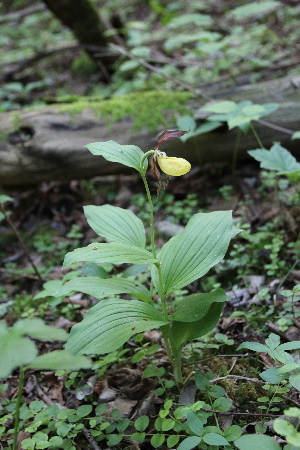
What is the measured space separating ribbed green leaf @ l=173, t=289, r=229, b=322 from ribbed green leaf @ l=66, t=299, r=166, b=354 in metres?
0.08

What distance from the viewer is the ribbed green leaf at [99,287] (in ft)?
4.67

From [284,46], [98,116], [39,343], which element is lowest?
[284,46]

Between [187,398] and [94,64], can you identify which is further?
[94,64]

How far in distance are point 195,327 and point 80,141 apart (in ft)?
6.49

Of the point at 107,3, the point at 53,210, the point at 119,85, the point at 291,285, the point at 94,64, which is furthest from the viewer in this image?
the point at 107,3

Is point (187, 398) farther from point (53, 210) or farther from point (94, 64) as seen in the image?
point (94, 64)

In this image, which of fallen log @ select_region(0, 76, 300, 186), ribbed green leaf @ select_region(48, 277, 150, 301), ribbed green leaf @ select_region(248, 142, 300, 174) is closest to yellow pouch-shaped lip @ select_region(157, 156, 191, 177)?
ribbed green leaf @ select_region(48, 277, 150, 301)

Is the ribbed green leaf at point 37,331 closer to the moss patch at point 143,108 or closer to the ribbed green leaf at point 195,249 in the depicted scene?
the ribbed green leaf at point 195,249

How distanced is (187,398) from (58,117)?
240 centimetres

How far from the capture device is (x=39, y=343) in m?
1.99


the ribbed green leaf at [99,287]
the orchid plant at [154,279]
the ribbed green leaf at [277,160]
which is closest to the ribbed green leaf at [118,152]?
the orchid plant at [154,279]

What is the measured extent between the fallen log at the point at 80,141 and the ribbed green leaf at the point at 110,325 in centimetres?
177

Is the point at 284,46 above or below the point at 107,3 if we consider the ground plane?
below

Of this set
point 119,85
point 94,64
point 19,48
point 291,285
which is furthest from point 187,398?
point 19,48
